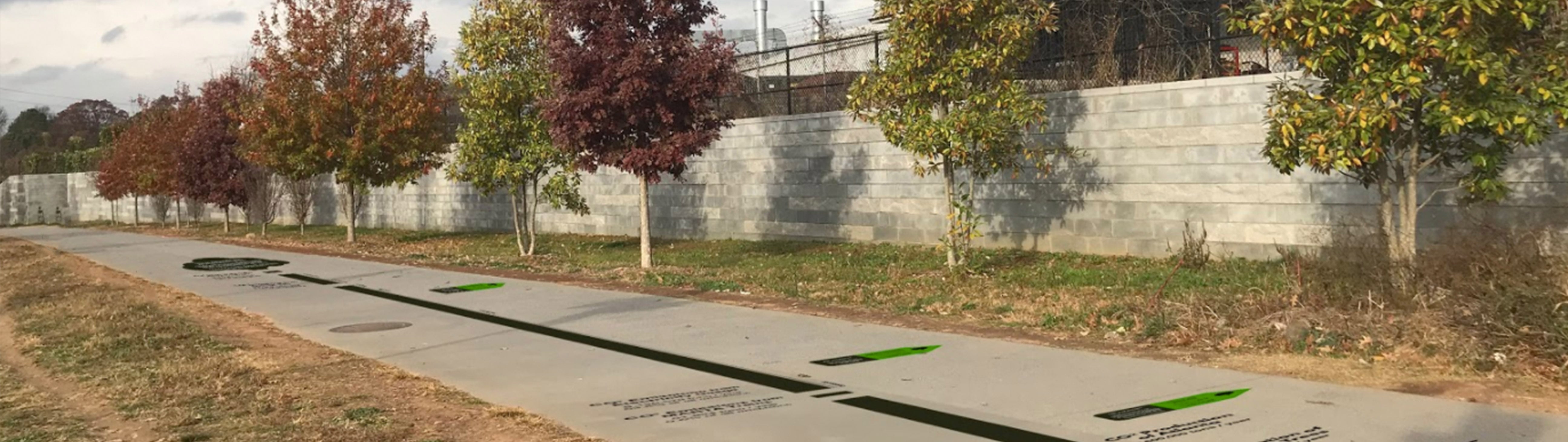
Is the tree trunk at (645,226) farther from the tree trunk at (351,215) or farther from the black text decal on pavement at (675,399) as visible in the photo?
the tree trunk at (351,215)

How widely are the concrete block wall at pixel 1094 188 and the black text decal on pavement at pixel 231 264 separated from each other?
6628 millimetres

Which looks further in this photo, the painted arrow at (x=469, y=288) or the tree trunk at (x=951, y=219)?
the painted arrow at (x=469, y=288)

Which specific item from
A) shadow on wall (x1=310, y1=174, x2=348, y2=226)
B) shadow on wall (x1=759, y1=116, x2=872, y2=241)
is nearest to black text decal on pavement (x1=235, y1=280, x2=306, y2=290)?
shadow on wall (x1=759, y1=116, x2=872, y2=241)

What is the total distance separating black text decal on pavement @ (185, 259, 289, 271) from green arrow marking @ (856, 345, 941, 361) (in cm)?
1433

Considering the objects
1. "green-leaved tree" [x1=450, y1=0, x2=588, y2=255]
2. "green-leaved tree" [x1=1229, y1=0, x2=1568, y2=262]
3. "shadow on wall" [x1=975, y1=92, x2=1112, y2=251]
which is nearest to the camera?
"green-leaved tree" [x1=1229, y1=0, x2=1568, y2=262]

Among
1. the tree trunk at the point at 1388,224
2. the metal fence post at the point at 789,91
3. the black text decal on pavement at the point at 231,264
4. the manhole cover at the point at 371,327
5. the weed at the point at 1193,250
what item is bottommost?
the manhole cover at the point at 371,327

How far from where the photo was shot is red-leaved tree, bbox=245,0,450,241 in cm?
2864

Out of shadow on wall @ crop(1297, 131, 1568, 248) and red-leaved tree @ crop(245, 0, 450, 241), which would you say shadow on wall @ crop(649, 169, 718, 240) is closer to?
red-leaved tree @ crop(245, 0, 450, 241)

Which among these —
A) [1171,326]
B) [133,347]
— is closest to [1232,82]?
[1171,326]

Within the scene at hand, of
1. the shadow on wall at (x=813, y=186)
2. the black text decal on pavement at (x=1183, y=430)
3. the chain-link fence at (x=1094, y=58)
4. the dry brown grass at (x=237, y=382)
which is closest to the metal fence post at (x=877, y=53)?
the chain-link fence at (x=1094, y=58)

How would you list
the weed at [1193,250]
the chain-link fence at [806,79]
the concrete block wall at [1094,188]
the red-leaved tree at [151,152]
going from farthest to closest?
the red-leaved tree at [151,152]
the chain-link fence at [806,79]
the weed at [1193,250]
the concrete block wall at [1094,188]

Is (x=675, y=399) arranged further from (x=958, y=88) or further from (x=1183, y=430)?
(x=958, y=88)

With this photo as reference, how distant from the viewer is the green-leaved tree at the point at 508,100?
2133 cm

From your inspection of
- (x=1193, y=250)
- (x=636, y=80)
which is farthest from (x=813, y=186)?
(x=1193, y=250)
